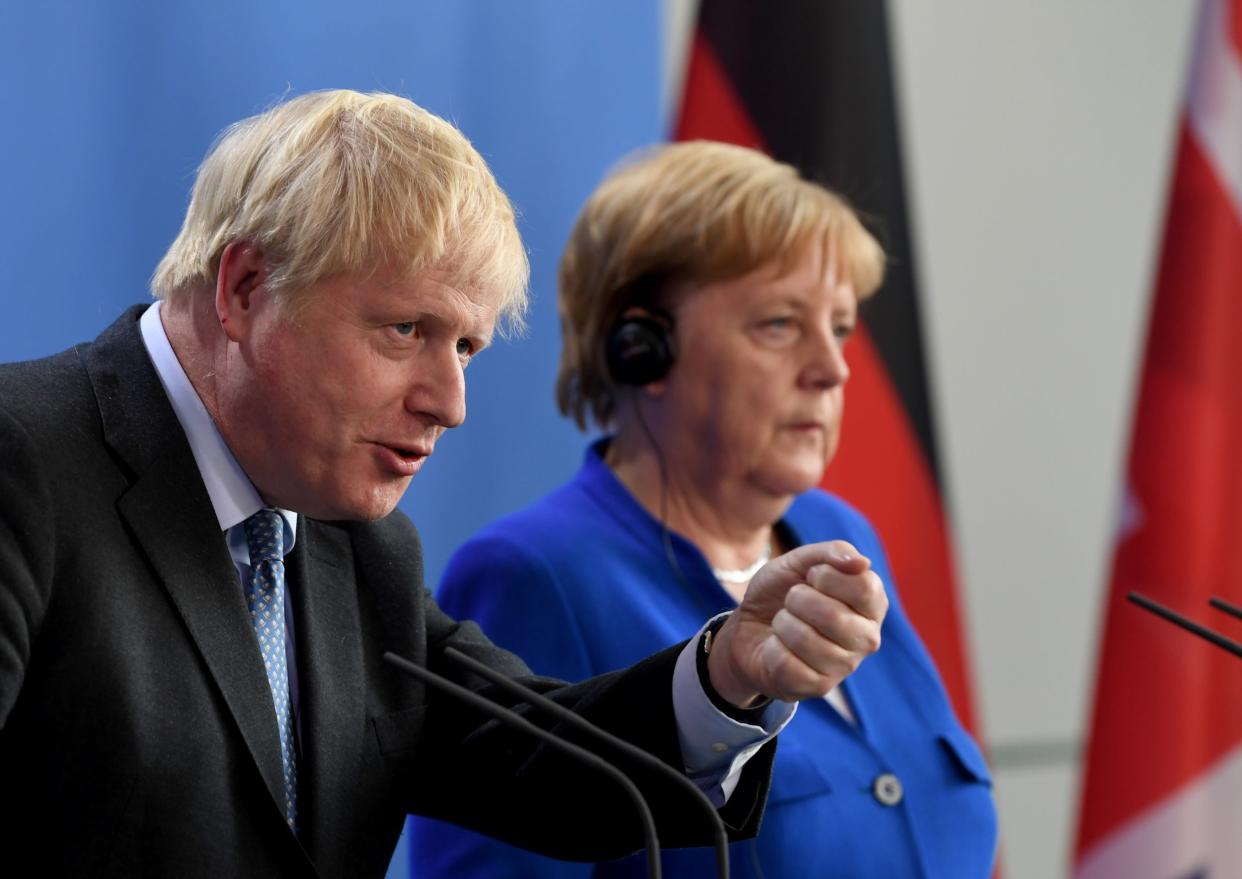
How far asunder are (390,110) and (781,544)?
912mm

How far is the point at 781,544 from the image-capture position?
1.90 metres

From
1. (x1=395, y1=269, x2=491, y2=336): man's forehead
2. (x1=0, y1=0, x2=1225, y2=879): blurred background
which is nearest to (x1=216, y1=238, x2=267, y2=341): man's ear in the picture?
(x1=395, y1=269, x2=491, y2=336): man's forehead

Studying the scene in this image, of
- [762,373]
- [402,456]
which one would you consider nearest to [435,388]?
[402,456]

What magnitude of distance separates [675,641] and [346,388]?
645 mm

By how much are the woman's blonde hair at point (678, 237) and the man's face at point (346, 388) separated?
0.69 metres

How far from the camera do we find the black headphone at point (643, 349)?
5.89 ft

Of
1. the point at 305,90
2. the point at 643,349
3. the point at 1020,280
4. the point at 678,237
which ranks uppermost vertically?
the point at 1020,280

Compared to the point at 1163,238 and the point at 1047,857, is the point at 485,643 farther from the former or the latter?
the point at 1047,857

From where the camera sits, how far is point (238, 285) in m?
1.12

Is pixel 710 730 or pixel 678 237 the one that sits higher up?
pixel 678 237

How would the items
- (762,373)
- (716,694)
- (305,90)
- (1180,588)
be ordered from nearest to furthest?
(716,694), (762,373), (305,90), (1180,588)

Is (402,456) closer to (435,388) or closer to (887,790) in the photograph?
(435,388)

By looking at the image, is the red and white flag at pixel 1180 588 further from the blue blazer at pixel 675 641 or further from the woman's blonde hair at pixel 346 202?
the woman's blonde hair at pixel 346 202

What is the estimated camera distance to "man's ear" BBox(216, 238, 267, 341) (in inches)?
43.6
